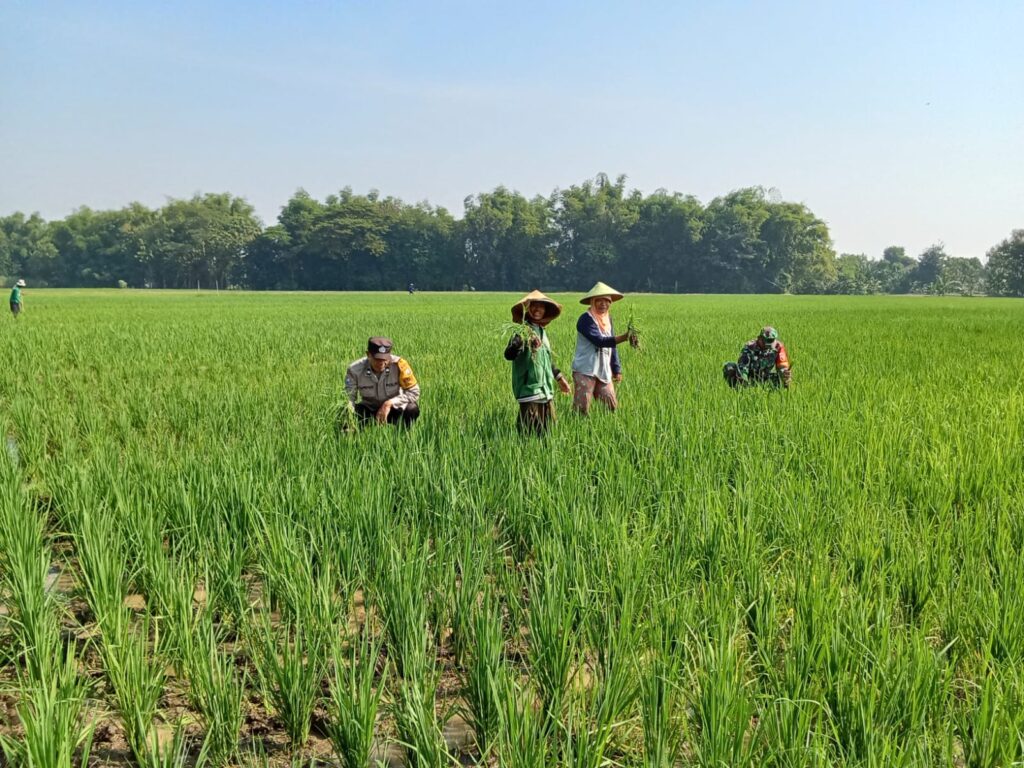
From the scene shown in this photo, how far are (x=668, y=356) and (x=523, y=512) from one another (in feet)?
22.5

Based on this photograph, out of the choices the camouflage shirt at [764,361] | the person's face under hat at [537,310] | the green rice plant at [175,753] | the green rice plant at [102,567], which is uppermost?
the person's face under hat at [537,310]

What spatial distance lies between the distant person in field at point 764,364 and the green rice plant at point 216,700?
5318 mm

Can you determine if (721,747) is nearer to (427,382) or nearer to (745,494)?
(745,494)

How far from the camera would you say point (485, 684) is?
5.83ft

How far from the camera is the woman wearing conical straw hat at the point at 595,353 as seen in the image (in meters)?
4.79

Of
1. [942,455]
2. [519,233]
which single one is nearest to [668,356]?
[942,455]

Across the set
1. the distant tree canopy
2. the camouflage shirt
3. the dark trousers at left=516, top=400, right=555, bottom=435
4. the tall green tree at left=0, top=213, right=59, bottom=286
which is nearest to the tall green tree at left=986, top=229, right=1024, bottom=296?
the distant tree canopy

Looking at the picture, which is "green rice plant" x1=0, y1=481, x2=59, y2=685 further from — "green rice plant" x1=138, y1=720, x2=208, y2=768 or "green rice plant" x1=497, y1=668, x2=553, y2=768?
"green rice plant" x1=497, y1=668, x2=553, y2=768

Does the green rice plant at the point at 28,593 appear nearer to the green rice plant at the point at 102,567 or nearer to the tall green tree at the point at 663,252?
the green rice plant at the point at 102,567

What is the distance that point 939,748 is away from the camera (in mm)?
1611

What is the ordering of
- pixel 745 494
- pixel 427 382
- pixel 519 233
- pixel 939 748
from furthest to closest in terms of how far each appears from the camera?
pixel 519 233, pixel 427 382, pixel 745 494, pixel 939 748

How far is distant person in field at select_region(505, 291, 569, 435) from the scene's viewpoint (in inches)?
174

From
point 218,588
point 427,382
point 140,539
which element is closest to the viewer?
point 218,588

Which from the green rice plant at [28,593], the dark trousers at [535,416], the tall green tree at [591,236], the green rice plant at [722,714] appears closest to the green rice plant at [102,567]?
the green rice plant at [28,593]
